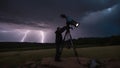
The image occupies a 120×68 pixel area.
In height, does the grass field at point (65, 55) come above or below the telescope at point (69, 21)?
below

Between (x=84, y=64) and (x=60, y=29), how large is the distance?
3109 mm

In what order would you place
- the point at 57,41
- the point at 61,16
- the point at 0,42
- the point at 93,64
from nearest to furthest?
the point at 93,64 → the point at 61,16 → the point at 57,41 → the point at 0,42

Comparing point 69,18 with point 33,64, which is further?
point 33,64

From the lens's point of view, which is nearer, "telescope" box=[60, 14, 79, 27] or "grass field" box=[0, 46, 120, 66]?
"telescope" box=[60, 14, 79, 27]

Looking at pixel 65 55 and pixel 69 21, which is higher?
pixel 69 21

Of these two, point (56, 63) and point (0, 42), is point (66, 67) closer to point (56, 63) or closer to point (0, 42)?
point (56, 63)

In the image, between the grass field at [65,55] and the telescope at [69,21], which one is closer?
the telescope at [69,21]

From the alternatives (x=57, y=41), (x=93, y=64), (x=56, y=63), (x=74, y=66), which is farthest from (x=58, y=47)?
(x=93, y=64)

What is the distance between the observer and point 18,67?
11977mm

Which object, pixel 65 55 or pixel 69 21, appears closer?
pixel 69 21

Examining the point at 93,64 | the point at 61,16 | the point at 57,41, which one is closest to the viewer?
the point at 93,64

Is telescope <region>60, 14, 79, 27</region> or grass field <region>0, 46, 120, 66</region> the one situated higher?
telescope <region>60, 14, 79, 27</region>

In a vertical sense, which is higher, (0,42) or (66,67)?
(0,42)

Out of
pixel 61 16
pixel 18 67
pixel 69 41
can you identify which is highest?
pixel 61 16
